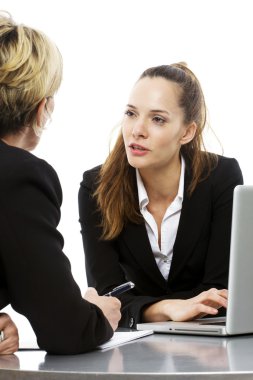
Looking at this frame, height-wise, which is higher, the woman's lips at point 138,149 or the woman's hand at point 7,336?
the woman's lips at point 138,149

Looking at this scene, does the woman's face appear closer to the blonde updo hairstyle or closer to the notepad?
the notepad

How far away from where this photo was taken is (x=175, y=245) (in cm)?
290

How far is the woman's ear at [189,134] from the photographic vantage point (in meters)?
3.11

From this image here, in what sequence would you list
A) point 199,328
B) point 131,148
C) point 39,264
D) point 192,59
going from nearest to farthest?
1. point 39,264
2. point 199,328
3. point 131,148
4. point 192,59

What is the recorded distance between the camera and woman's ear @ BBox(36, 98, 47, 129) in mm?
1861

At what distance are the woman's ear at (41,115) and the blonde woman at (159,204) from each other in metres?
0.98

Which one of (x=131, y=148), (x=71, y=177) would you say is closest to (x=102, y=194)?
(x=131, y=148)

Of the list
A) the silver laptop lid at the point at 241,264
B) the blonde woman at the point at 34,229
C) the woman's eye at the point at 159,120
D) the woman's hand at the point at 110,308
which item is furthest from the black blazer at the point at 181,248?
the blonde woman at the point at 34,229

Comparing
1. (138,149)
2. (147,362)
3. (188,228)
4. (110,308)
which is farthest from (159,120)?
(147,362)

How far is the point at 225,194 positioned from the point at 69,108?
1961mm

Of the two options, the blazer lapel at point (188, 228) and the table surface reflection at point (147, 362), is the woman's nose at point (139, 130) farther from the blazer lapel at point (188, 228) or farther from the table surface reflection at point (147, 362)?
the table surface reflection at point (147, 362)

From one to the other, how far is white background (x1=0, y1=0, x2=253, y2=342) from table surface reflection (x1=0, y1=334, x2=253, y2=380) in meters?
2.82


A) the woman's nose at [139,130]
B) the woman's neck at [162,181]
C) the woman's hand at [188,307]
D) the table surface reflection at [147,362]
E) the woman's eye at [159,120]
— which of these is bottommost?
the woman's hand at [188,307]

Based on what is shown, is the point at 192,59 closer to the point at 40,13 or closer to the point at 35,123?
the point at 40,13
